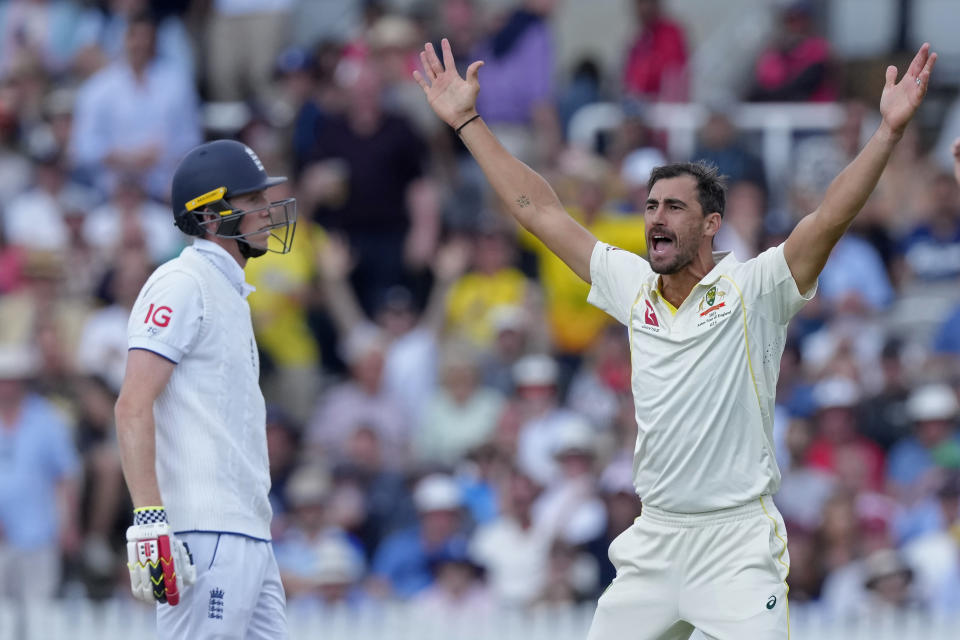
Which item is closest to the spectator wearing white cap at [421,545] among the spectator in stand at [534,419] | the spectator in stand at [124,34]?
the spectator in stand at [534,419]

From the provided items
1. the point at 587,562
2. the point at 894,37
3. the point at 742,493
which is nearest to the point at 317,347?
the point at 587,562

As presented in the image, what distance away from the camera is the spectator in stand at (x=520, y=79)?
14016 millimetres

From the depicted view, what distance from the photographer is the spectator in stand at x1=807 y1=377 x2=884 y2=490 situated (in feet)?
37.2

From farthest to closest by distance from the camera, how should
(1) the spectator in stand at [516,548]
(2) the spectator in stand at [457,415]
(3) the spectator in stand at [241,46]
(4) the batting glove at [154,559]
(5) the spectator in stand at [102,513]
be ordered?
(3) the spectator in stand at [241,46], (2) the spectator in stand at [457,415], (5) the spectator in stand at [102,513], (1) the spectator in stand at [516,548], (4) the batting glove at [154,559]

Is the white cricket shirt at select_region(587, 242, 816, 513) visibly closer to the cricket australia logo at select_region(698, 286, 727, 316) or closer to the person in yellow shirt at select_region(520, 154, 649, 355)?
the cricket australia logo at select_region(698, 286, 727, 316)

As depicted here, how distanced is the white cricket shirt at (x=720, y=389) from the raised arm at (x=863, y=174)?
146mm

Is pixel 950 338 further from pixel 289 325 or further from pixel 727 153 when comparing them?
pixel 289 325

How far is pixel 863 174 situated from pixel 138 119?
365 inches

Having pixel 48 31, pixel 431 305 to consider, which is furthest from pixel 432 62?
pixel 48 31

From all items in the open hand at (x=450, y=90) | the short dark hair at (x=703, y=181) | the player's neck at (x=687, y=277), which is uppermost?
the open hand at (x=450, y=90)

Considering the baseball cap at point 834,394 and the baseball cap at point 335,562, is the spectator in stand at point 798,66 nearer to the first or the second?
the baseball cap at point 834,394

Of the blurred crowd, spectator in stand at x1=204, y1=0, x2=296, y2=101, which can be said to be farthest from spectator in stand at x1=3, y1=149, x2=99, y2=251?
spectator in stand at x1=204, y1=0, x2=296, y2=101

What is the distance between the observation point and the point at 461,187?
13852 millimetres

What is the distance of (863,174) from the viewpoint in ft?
19.0
